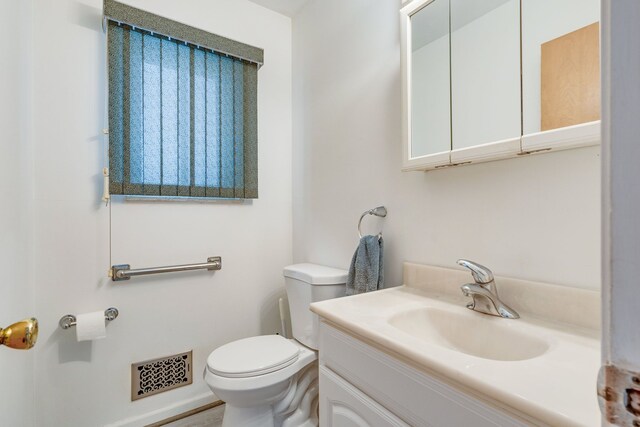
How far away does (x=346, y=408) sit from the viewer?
2.89 ft

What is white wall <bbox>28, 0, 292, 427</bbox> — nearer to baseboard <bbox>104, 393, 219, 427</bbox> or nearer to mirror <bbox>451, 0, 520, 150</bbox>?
baseboard <bbox>104, 393, 219, 427</bbox>

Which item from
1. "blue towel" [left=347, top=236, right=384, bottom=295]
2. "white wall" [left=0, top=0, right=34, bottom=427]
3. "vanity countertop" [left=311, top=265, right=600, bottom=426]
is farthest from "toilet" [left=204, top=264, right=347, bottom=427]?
"white wall" [left=0, top=0, right=34, bottom=427]

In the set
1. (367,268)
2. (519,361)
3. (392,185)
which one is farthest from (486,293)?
(392,185)

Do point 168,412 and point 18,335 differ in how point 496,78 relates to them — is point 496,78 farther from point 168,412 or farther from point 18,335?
point 168,412

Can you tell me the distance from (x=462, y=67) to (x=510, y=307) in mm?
804

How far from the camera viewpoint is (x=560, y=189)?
0.84 metres

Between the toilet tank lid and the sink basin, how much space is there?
0.52 metres

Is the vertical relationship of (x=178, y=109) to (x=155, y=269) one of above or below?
above

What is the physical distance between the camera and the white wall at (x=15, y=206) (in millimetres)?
902

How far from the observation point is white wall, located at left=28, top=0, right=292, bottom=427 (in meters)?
1.34

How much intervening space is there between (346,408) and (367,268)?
547 millimetres

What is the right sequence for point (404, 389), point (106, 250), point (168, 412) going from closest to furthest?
point (404, 389) < point (106, 250) < point (168, 412)

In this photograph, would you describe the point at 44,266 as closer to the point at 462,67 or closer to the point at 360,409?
the point at 360,409

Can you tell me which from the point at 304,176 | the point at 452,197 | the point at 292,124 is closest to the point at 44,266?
the point at 304,176
